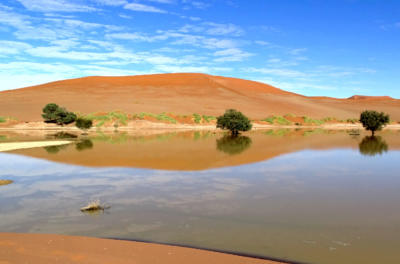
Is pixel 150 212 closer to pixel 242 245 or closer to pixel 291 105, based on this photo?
pixel 242 245

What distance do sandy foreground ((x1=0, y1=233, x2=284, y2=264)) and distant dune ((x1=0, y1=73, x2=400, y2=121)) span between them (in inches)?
2739

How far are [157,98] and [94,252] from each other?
103448mm

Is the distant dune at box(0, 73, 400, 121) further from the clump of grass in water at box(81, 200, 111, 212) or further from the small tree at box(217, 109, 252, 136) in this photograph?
the clump of grass in water at box(81, 200, 111, 212)

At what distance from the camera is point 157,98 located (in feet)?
358

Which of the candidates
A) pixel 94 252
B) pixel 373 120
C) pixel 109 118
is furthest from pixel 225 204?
pixel 109 118

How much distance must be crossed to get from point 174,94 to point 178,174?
338 feet

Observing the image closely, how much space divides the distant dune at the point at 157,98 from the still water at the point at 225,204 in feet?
201

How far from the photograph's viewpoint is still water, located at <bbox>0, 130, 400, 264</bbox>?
26.5ft

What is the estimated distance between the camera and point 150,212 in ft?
33.9

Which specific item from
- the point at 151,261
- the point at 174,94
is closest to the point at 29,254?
the point at 151,261

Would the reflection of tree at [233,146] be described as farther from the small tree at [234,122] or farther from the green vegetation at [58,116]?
the green vegetation at [58,116]

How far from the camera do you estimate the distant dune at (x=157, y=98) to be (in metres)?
88.1

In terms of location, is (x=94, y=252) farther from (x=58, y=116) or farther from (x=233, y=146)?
(x=58, y=116)

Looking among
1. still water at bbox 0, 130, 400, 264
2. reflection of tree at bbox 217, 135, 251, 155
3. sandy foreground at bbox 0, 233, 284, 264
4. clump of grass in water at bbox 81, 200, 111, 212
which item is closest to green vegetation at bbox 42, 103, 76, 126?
reflection of tree at bbox 217, 135, 251, 155
